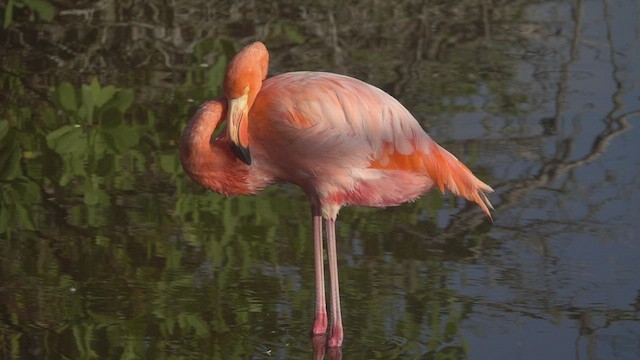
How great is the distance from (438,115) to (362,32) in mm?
2062

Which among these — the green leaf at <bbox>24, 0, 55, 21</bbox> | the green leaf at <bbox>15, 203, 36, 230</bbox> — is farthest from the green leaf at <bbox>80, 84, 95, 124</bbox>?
the green leaf at <bbox>15, 203, 36, 230</bbox>

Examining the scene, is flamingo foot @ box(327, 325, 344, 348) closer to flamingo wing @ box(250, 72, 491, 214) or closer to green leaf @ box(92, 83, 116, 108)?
flamingo wing @ box(250, 72, 491, 214)

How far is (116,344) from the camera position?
16.2 ft

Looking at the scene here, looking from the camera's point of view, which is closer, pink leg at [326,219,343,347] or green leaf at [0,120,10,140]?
pink leg at [326,219,343,347]

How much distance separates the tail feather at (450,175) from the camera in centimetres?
502

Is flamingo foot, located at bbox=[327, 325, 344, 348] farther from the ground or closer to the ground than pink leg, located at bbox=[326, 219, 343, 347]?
closer to the ground

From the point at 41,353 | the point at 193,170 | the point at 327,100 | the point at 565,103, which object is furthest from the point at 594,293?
the point at 565,103

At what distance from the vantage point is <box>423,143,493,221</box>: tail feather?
5016mm

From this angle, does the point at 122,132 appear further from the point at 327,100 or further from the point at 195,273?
the point at 327,100

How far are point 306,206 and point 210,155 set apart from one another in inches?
65.2

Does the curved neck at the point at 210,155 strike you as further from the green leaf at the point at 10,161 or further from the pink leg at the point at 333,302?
the green leaf at the point at 10,161

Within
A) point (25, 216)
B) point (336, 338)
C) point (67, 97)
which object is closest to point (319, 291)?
point (336, 338)

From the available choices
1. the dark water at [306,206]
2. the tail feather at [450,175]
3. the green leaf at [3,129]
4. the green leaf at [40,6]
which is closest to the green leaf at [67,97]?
the dark water at [306,206]

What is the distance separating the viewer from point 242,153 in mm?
4715
